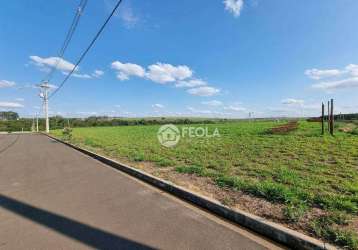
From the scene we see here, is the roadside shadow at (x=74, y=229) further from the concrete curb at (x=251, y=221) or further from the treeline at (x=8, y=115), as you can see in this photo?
the treeline at (x=8, y=115)

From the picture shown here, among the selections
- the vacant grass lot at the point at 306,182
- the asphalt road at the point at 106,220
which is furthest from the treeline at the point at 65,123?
the vacant grass lot at the point at 306,182

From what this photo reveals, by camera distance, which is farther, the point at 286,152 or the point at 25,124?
the point at 25,124

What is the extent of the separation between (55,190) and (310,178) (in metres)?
5.91

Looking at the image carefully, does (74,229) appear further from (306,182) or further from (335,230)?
(306,182)

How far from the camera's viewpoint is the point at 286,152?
28.4 feet

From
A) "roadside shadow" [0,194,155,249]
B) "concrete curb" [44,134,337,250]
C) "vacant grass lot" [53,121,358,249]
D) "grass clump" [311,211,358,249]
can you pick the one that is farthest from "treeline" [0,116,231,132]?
"grass clump" [311,211,358,249]

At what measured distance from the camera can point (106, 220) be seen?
3.49 meters

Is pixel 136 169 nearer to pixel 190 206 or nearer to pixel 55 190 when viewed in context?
pixel 55 190

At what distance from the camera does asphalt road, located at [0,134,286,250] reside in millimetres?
2848

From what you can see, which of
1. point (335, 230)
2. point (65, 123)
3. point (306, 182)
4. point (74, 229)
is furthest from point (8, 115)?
point (335, 230)

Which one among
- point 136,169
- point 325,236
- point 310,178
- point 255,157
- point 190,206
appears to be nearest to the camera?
point 325,236

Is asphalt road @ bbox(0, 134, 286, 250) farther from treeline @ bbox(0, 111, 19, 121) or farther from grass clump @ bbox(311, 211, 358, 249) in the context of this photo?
treeline @ bbox(0, 111, 19, 121)

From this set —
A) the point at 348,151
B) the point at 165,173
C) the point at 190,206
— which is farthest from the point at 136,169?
the point at 348,151

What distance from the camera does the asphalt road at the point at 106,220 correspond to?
285 centimetres
